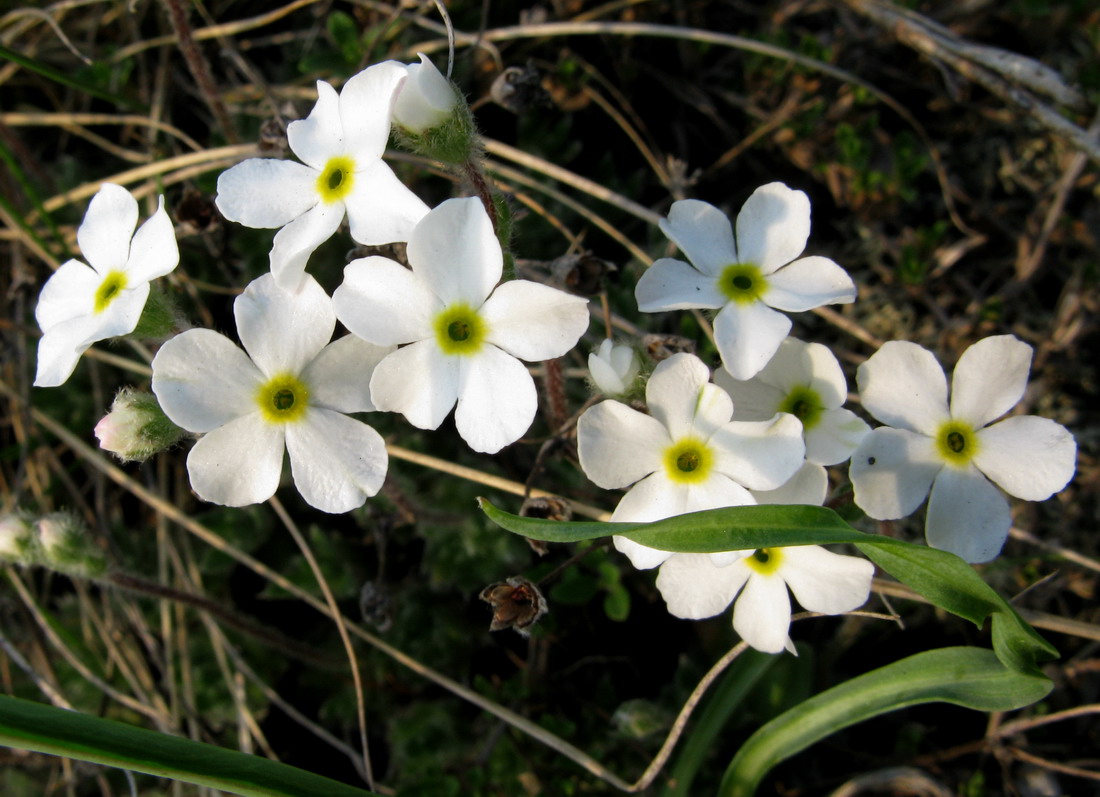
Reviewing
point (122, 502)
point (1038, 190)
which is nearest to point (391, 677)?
point (122, 502)

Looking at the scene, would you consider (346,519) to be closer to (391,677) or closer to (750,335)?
(391,677)

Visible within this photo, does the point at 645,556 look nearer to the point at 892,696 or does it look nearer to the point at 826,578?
the point at 826,578

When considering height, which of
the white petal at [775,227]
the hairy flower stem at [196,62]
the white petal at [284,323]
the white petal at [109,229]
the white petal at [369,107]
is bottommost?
the white petal at [284,323]

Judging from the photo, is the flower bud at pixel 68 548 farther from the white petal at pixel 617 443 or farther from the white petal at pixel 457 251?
the white petal at pixel 617 443

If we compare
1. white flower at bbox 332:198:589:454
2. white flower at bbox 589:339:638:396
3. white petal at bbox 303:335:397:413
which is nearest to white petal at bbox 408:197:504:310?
white flower at bbox 332:198:589:454

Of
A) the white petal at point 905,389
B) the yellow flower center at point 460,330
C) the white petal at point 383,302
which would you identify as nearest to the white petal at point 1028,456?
the white petal at point 905,389

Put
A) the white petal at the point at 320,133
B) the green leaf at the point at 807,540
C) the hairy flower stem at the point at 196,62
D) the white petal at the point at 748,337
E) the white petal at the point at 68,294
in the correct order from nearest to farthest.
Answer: the green leaf at the point at 807,540, the white petal at the point at 748,337, the white petal at the point at 320,133, the white petal at the point at 68,294, the hairy flower stem at the point at 196,62

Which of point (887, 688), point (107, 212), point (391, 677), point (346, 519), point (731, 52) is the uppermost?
point (731, 52)
